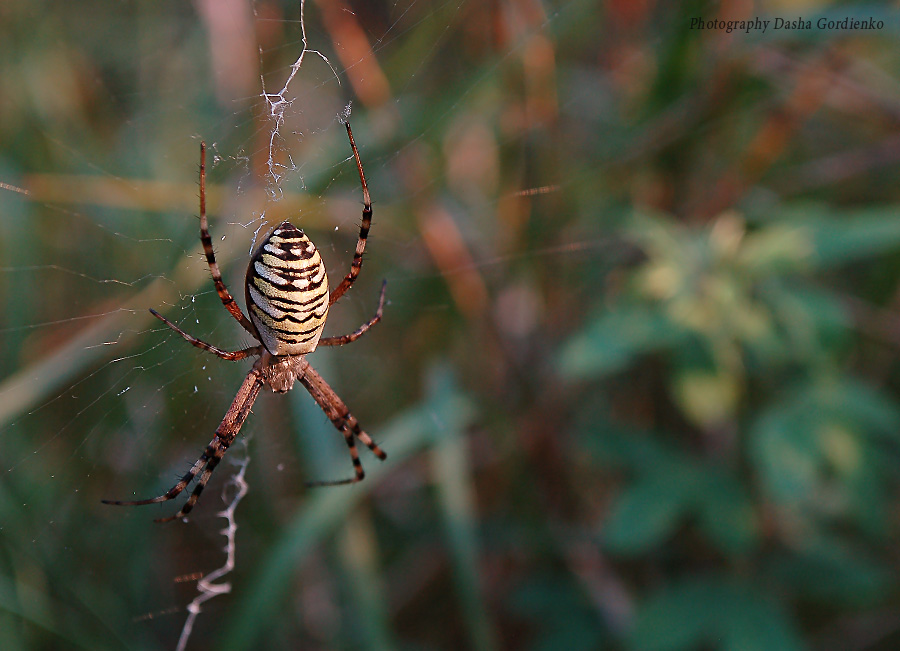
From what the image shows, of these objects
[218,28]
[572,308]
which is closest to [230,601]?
[572,308]

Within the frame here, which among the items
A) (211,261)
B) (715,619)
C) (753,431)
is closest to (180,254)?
(211,261)

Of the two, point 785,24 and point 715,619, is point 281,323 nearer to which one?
point 715,619

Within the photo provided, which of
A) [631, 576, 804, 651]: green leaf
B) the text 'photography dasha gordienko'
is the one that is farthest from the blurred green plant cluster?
the text 'photography dasha gordienko'

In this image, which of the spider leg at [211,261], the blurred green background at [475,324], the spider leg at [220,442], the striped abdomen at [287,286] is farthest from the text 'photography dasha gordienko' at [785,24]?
the spider leg at [220,442]

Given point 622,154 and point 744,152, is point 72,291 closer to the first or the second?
point 622,154

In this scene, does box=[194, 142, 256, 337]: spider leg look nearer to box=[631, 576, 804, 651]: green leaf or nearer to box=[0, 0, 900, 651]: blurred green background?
box=[0, 0, 900, 651]: blurred green background

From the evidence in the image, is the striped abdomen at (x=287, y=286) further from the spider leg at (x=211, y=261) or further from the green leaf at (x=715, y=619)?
the green leaf at (x=715, y=619)
